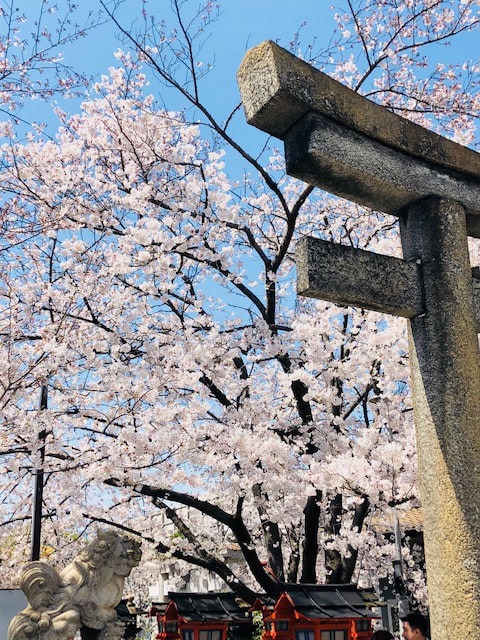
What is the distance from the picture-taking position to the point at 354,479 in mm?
9445

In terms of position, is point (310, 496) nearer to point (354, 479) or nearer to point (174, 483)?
point (354, 479)

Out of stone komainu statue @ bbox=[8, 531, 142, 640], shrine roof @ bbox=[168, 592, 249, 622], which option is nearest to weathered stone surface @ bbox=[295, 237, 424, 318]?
stone komainu statue @ bbox=[8, 531, 142, 640]

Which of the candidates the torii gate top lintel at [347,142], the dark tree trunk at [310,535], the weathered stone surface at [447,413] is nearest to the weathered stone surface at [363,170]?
the torii gate top lintel at [347,142]

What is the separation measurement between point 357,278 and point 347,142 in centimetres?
74

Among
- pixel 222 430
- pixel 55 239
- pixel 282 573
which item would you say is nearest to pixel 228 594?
pixel 282 573

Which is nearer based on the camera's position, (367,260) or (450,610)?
(450,610)

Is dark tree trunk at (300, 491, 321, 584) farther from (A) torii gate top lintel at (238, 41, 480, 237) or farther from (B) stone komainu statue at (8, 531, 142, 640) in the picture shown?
(A) torii gate top lintel at (238, 41, 480, 237)

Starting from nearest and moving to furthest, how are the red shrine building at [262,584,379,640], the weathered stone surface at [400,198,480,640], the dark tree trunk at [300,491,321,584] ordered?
the weathered stone surface at [400,198,480,640], the red shrine building at [262,584,379,640], the dark tree trunk at [300,491,321,584]

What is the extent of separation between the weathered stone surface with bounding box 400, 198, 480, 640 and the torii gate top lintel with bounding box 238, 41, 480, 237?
0.19 m

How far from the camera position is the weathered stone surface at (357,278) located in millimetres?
3256

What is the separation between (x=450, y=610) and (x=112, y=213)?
809 cm

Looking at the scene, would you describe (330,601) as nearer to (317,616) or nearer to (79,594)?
(317,616)

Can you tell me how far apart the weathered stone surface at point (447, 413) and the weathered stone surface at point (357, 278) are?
11 centimetres

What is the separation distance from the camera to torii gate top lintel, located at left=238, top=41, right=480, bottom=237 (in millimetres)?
3275
